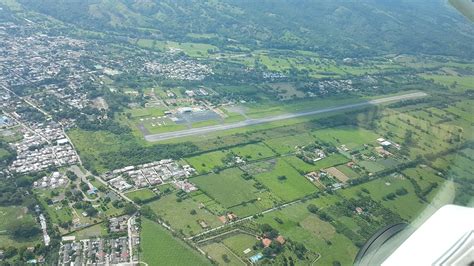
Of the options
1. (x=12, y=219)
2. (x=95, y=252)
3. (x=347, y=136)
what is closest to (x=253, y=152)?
(x=347, y=136)

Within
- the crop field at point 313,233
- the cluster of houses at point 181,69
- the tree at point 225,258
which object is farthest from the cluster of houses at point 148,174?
the cluster of houses at point 181,69

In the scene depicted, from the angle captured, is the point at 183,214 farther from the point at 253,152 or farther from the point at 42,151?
the point at 42,151

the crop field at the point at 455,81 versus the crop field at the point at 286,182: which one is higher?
the crop field at the point at 455,81

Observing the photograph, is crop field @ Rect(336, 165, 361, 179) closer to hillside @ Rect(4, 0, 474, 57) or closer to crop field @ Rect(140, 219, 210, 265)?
crop field @ Rect(140, 219, 210, 265)

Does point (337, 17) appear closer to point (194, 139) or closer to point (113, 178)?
point (194, 139)

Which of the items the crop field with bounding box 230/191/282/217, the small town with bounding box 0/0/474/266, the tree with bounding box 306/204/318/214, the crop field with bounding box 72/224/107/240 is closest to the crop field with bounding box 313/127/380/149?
the small town with bounding box 0/0/474/266

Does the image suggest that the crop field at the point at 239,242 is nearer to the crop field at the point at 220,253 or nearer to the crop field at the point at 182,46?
the crop field at the point at 220,253

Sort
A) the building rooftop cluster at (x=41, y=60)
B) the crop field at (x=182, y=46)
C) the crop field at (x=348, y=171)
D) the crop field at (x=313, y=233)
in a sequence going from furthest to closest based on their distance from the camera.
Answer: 1. the crop field at (x=182, y=46)
2. the building rooftop cluster at (x=41, y=60)
3. the crop field at (x=348, y=171)
4. the crop field at (x=313, y=233)
